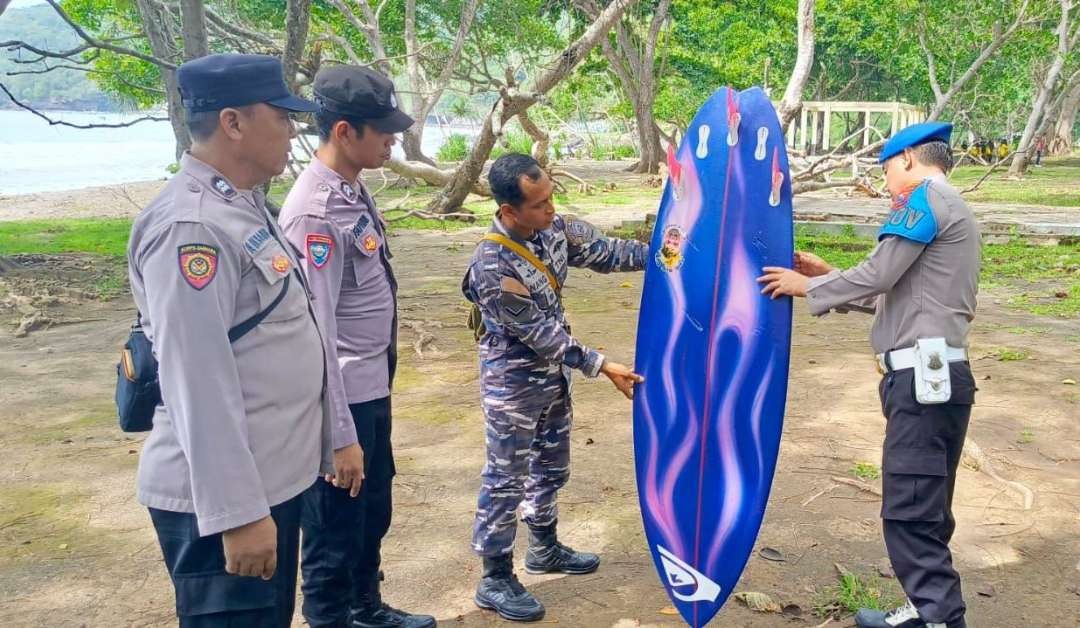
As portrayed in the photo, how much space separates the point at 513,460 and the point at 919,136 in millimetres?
1535

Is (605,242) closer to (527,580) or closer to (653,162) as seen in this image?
(527,580)

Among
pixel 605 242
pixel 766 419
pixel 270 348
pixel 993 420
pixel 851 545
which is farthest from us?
pixel 993 420

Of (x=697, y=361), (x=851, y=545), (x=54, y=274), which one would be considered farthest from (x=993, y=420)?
(x=54, y=274)

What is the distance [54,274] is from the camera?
8781mm

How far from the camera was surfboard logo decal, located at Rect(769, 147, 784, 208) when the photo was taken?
2887 mm

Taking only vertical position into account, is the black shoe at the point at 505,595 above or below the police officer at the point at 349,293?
below

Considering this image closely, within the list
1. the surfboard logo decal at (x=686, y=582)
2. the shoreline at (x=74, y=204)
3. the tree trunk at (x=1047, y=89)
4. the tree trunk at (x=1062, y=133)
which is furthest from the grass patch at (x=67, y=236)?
the tree trunk at (x=1062, y=133)

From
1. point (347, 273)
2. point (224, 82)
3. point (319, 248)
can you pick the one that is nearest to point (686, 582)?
point (347, 273)

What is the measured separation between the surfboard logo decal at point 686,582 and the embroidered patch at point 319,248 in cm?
144

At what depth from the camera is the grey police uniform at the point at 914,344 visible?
8.27 feet

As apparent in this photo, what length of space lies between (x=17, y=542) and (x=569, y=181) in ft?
58.6

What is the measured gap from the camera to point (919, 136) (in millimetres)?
2598

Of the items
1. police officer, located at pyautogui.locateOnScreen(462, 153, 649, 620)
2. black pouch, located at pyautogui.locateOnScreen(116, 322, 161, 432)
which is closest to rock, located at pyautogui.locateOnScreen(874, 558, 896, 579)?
police officer, located at pyautogui.locateOnScreen(462, 153, 649, 620)

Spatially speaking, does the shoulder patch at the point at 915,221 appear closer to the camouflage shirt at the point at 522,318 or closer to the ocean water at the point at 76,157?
the camouflage shirt at the point at 522,318
